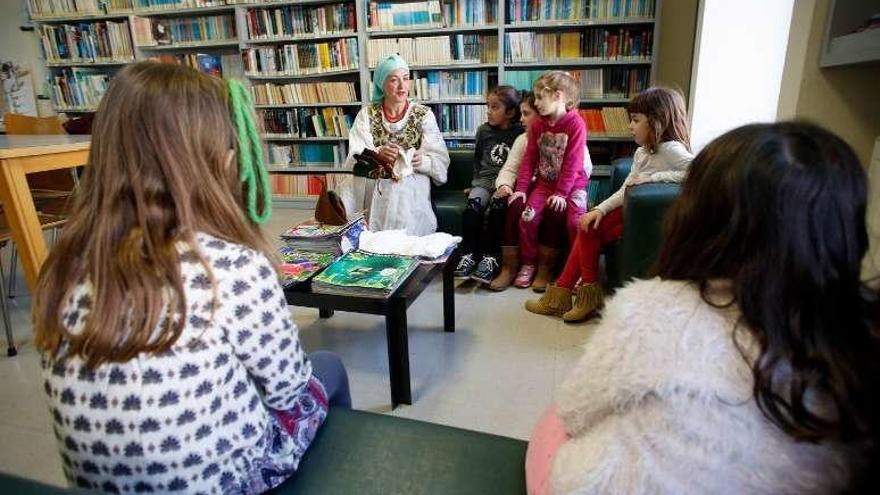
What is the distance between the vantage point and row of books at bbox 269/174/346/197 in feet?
14.1

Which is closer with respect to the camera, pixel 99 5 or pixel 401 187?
pixel 401 187

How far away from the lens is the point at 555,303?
221cm

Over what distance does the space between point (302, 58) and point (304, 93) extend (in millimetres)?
276

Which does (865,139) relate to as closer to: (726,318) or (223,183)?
(726,318)

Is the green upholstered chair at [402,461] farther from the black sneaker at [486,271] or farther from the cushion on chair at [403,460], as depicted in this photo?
the black sneaker at [486,271]

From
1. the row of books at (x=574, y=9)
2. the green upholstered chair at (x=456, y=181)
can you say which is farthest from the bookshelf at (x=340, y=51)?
the green upholstered chair at (x=456, y=181)

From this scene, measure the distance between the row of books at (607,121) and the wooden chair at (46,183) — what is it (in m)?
3.21

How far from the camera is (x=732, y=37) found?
2.43 meters

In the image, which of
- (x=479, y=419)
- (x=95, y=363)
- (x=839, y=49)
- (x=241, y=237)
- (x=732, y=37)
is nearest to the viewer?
(x=95, y=363)

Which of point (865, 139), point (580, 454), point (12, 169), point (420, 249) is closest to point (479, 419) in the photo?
point (420, 249)

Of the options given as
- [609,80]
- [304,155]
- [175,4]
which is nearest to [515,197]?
[609,80]

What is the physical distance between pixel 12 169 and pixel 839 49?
2.75 metres

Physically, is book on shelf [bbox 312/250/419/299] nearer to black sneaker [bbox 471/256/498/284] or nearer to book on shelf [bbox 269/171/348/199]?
black sneaker [bbox 471/256/498/284]

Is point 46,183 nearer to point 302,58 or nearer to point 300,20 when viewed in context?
point 302,58
